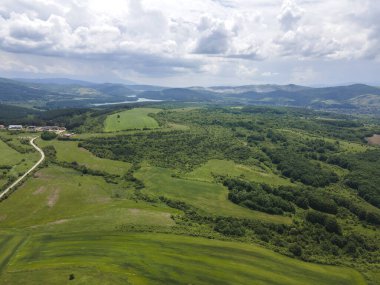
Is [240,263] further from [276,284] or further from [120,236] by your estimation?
[120,236]

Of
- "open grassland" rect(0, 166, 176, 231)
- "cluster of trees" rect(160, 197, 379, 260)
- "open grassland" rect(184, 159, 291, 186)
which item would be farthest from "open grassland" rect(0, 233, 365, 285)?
"open grassland" rect(184, 159, 291, 186)

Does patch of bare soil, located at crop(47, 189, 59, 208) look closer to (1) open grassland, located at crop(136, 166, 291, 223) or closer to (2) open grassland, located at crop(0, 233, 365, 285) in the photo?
(2) open grassland, located at crop(0, 233, 365, 285)

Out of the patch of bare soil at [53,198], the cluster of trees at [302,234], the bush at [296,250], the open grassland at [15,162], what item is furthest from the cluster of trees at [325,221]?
the open grassland at [15,162]

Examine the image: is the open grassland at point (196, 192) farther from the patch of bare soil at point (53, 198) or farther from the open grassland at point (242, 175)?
the patch of bare soil at point (53, 198)

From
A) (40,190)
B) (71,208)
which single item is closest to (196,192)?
(71,208)

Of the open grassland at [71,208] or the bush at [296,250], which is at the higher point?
the open grassland at [71,208]

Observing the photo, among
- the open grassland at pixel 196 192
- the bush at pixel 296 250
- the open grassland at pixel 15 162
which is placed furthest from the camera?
the open grassland at pixel 15 162

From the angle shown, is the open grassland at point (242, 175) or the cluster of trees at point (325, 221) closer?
the cluster of trees at point (325, 221)

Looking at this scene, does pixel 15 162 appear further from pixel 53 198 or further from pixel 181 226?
pixel 181 226
